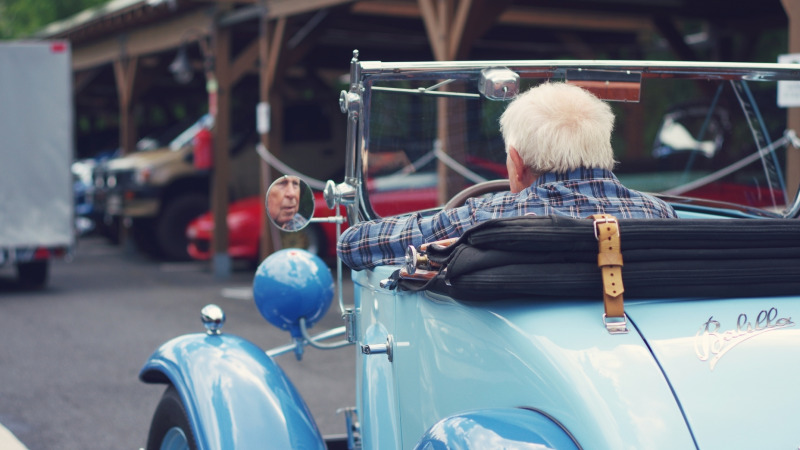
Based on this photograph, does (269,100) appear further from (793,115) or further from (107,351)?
(793,115)

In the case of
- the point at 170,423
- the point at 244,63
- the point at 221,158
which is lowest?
the point at 170,423

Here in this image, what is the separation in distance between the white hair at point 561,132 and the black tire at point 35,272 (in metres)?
9.29

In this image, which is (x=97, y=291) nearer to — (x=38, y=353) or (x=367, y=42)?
(x=38, y=353)

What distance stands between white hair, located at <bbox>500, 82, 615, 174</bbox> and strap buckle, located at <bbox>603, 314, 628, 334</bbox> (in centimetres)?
39

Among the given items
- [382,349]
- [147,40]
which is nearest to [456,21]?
[382,349]

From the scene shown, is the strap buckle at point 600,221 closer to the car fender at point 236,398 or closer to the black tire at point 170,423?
the car fender at point 236,398

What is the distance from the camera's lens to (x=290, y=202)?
8.44 feet

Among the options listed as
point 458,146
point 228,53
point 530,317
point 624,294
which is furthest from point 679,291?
point 228,53

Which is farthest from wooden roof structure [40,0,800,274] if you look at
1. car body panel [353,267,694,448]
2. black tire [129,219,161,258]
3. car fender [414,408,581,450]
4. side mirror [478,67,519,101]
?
car fender [414,408,581,450]

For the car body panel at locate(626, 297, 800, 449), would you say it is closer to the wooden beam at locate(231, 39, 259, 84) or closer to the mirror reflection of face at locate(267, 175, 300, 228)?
the mirror reflection of face at locate(267, 175, 300, 228)

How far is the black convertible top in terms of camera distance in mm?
1646

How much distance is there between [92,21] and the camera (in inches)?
586

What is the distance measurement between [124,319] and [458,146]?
549 cm

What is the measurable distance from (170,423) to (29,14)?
23889mm
